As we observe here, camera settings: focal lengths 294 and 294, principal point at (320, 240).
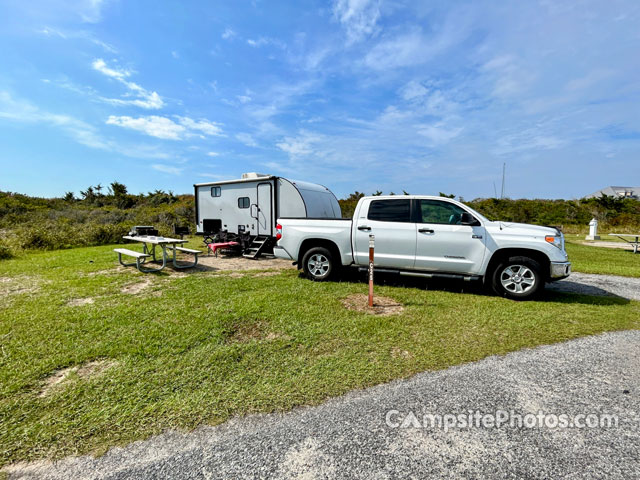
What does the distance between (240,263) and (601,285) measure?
30.6ft

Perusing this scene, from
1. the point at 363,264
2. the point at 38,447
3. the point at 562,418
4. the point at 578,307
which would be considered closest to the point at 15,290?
the point at 38,447

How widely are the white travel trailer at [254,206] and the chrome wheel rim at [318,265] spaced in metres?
2.74

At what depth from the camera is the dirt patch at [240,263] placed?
860 cm

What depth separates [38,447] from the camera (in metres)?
2.09

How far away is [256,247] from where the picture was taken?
10.7 metres

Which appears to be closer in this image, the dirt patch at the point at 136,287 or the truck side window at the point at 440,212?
the truck side window at the point at 440,212

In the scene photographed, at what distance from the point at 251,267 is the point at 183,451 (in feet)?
21.9

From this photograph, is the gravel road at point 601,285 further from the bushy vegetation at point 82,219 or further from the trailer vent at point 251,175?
the bushy vegetation at point 82,219

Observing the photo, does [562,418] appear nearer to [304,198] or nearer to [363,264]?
[363,264]

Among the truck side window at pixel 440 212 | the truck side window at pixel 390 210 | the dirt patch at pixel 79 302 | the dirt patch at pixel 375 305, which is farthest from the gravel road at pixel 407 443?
the dirt patch at pixel 79 302

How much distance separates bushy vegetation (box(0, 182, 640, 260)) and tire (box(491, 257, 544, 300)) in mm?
16265

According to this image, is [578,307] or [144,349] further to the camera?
[578,307]

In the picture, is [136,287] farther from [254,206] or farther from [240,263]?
[254,206]

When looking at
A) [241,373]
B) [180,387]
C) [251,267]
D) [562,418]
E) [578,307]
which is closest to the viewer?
[562,418]
